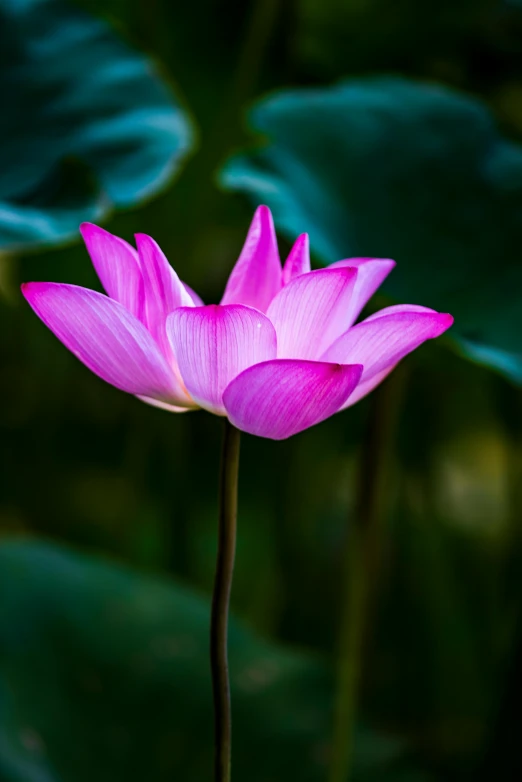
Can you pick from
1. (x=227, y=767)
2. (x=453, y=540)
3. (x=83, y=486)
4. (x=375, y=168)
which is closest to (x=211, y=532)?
(x=83, y=486)

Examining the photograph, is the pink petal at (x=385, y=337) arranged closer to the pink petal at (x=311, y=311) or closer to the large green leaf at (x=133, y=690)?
the pink petal at (x=311, y=311)

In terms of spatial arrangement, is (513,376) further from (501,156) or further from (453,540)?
(453,540)

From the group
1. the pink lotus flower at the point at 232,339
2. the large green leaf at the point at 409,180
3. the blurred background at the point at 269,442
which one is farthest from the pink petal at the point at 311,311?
the large green leaf at the point at 409,180

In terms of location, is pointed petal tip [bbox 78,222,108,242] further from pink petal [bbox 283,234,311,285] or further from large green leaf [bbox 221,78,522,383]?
large green leaf [bbox 221,78,522,383]

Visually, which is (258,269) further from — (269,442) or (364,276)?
(269,442)

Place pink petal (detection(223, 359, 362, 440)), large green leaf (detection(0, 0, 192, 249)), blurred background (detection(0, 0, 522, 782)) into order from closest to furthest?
1. pink petal (detection(223, 359, 362, 440))
2. large green leaf (detection(0, 0, 192, 249))
3. blurred background (detection(0, 0, 522, 782))

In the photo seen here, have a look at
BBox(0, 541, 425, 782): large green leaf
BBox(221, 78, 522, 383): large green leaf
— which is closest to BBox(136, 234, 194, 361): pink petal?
BBox(221, 78, 522, 383): large green leaf
